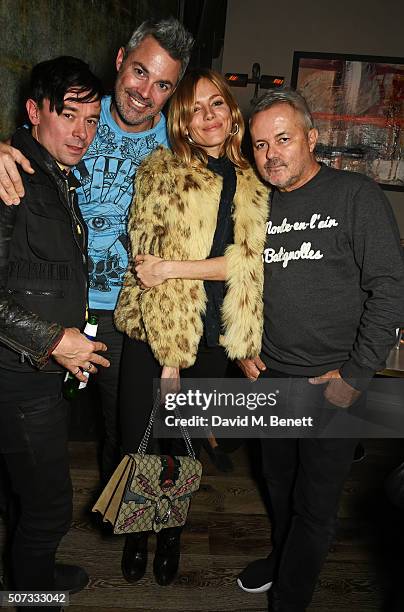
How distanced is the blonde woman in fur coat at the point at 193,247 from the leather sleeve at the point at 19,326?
43cm

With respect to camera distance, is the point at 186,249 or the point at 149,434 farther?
the point at 149,434

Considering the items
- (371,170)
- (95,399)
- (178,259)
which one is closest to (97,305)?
(178,259)

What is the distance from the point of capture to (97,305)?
6.79 feet

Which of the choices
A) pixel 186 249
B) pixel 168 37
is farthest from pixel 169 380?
pixel 168 37

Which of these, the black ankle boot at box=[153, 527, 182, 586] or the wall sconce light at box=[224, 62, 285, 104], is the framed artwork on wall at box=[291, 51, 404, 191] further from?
the black ankle boot at box=[153, 527, 182, 586]

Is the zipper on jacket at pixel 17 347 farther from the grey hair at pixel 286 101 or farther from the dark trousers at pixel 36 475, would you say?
the grey hair at pixel 286 101

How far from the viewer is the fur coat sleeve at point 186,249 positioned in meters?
1.84

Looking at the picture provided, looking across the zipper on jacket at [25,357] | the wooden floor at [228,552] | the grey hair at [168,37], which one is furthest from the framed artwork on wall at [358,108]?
the zipper on jacket at [25,357]

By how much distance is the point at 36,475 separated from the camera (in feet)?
5.43

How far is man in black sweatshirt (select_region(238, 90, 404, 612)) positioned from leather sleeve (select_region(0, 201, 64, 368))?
29.8 inches

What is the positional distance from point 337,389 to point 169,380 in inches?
22.7

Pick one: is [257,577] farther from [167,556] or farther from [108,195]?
[108,195]

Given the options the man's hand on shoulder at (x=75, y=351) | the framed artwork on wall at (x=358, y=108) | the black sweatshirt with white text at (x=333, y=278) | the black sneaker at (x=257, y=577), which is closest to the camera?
the man's hand on shoulder at (x=75, y=351)

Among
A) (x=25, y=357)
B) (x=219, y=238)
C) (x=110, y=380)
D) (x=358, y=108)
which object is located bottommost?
(x=110, y=380)
